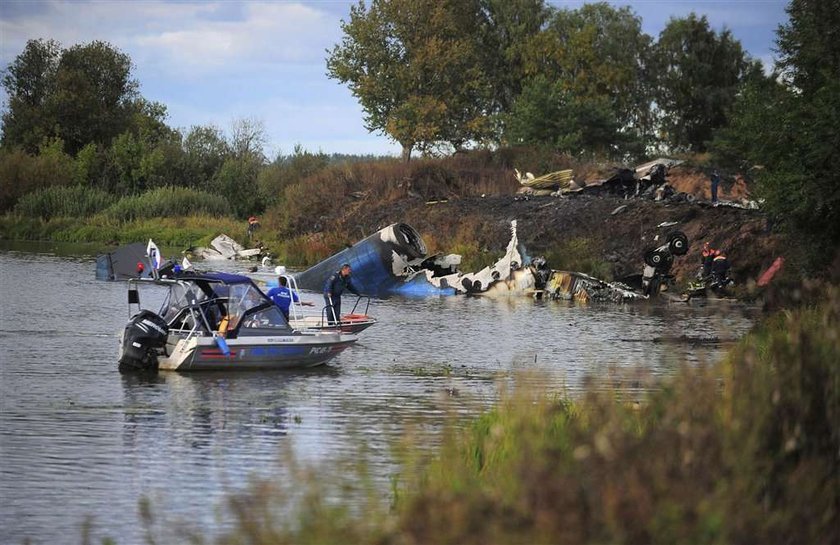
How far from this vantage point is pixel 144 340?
23578 mm

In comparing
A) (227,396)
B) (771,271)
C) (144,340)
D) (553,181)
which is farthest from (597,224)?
(227,396)

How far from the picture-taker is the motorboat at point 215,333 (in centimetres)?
2373

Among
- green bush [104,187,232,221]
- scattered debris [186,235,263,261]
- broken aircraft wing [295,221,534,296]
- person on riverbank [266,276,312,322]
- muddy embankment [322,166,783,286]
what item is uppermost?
green bush [104,187,232,221]

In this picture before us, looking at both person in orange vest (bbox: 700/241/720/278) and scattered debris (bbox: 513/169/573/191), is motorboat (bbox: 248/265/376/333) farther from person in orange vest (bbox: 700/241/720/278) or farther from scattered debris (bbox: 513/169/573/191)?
scattered debris (bbox: 513/169/573/191)

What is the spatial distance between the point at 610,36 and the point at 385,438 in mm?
97844

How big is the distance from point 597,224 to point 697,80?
51.9 m

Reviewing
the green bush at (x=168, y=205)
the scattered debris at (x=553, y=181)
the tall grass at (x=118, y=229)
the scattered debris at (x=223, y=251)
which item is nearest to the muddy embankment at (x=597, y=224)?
the scattered debris at (x=553, y=181)

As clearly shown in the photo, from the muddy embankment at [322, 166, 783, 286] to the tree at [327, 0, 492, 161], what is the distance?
23788mm

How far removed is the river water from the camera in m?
14.3

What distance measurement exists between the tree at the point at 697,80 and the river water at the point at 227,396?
6350 centimetres

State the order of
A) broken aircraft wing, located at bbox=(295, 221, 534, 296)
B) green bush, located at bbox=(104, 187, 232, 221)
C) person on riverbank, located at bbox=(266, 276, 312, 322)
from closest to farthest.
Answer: person on riverbank, located at bbox=(266, 276, 312, 322), broken aircraft wing, located at bbox=(295, 221, 534, 296), green bush, located at bbox=(104, 187, 232, 221)

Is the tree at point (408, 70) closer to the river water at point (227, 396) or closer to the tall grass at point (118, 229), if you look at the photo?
the tall grass at point (118, 229)

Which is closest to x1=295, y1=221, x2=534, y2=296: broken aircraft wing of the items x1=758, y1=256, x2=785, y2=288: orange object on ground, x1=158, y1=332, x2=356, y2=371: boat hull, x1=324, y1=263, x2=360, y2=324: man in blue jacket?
x1=758, y1=256, x2=785, y2=288: orange object on ground

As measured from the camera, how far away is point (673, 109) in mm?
103938
